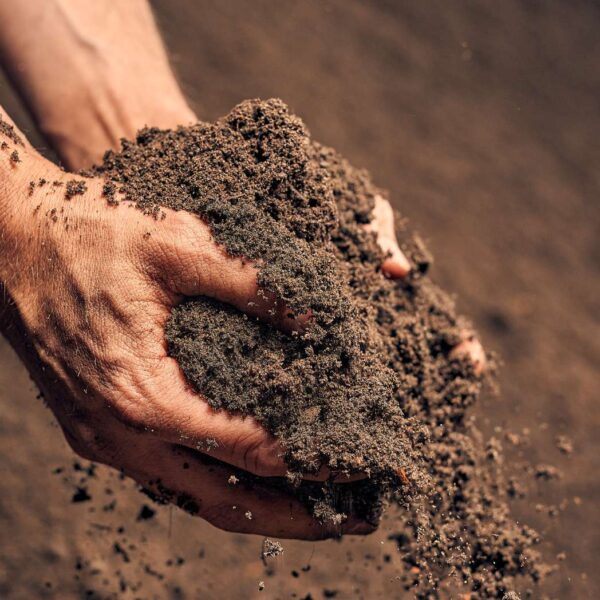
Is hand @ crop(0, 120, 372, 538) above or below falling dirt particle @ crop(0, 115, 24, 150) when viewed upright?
below

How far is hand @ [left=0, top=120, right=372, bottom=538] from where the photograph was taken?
55.4 inches

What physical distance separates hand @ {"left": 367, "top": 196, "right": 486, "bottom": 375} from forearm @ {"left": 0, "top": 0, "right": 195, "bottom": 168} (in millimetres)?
706

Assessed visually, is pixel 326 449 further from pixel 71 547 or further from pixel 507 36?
pixel 507 36

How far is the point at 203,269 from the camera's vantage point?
1385 mm

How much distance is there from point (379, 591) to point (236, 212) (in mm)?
1790

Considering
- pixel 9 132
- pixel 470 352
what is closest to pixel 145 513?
pixel 470 352

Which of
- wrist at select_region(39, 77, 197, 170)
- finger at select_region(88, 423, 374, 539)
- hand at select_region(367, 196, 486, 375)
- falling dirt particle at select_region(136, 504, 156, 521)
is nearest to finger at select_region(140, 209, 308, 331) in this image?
finger at select_region(88, 423, 374, 539)

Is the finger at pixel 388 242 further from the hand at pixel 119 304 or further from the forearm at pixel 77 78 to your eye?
the forearm at pixel 77 78

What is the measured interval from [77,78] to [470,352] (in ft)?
4.84

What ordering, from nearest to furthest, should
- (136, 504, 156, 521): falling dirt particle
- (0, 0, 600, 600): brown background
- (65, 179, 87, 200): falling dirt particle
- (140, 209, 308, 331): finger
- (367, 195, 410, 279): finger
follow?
1. (140, 209, 308, 331): finger
2. (65, 179, 87, 200): falling dirt particle
3. (367, 195, 410, 279): finger
4. (136, 504, 156, 521): falling dirt particle
5. (0, 0, 600, 600): brown background

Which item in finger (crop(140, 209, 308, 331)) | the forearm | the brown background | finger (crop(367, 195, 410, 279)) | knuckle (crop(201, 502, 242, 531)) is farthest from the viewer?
the brown background

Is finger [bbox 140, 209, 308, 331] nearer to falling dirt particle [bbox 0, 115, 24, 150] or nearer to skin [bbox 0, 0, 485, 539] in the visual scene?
skin [bbox 0, 0, 485, 539]

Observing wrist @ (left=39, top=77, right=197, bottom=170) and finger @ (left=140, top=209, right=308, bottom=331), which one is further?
wrist @ (left=39, top=77, right=197, bottom=170)

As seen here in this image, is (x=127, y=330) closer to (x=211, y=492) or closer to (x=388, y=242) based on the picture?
(x=211, y=492)
